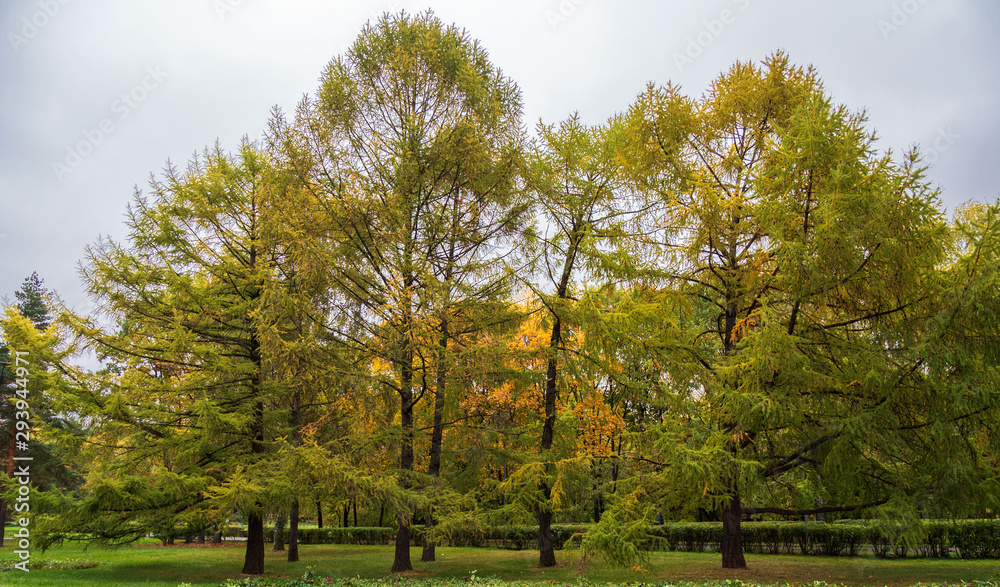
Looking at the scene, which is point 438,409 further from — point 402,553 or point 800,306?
point 800,306

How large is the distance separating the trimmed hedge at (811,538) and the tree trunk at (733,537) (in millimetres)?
1215

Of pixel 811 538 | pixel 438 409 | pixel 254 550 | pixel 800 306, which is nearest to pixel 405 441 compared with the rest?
pixel 438 409

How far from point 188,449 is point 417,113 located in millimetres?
8940

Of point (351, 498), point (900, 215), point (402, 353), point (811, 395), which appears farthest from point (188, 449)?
point (900, 215)

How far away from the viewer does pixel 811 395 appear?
9.48 metres

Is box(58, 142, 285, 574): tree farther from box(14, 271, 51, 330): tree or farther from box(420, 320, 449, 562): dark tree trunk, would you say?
box(14, 271, 51, 330): tree

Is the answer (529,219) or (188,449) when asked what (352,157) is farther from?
(188,449)

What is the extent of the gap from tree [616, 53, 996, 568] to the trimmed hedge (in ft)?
8.07

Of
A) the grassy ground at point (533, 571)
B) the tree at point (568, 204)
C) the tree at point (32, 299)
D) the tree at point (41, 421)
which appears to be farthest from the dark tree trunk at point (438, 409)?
the tree at point (32, 299)

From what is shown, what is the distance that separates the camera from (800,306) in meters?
10.0

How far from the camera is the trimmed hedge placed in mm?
13766

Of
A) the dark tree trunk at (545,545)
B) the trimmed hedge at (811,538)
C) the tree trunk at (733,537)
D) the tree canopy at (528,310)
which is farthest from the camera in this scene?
the trimmed hedge at (811,538)

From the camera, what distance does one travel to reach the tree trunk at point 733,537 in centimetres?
1095

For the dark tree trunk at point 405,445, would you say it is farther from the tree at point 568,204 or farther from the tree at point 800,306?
the tree at point 800,306
